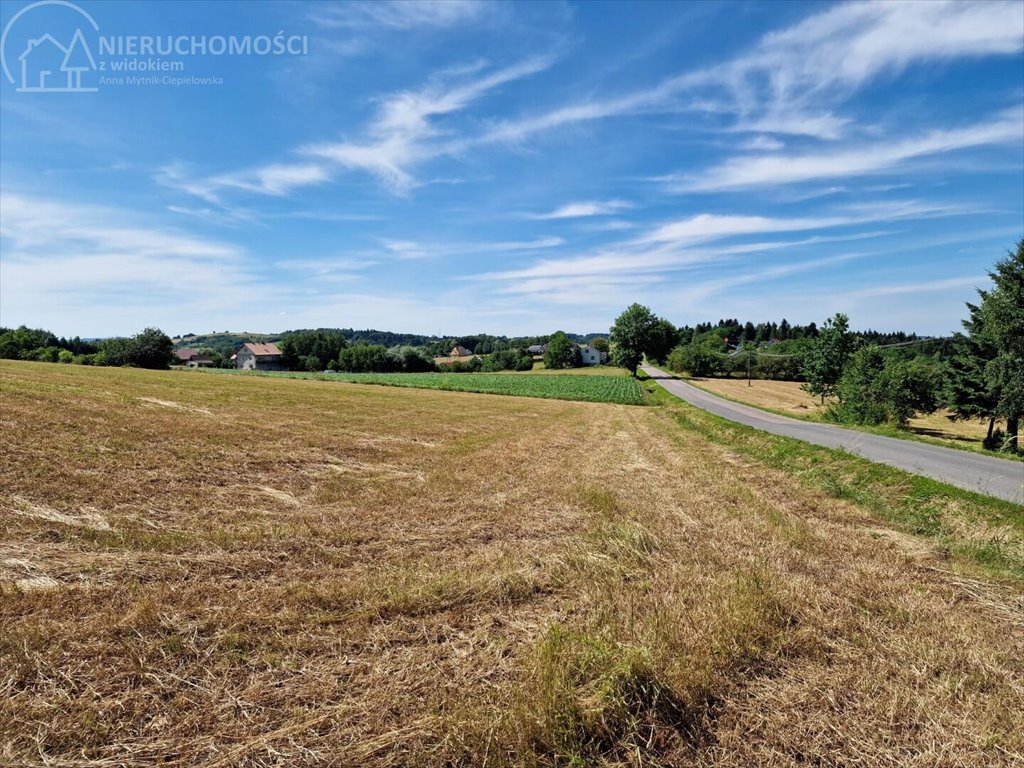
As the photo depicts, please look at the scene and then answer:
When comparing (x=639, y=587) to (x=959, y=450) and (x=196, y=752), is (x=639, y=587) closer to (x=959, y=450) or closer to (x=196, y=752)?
(x=196, y=752)

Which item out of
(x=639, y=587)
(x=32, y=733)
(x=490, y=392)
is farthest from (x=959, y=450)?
(x=490, y=392)

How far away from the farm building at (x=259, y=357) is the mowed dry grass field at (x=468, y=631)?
118 meters

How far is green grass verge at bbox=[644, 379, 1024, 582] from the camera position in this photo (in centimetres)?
748

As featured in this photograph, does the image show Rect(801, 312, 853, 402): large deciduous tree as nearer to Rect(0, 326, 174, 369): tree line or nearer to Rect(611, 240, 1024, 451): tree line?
Rect(611, 240, 1024, 451): tree line

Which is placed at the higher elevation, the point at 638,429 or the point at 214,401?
the point at 214,401

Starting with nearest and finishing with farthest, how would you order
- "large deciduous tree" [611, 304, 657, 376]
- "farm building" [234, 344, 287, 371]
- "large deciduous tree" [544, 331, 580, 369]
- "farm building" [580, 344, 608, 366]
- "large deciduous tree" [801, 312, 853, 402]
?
"large deciduous tree" [801, 312, 853, 402] < "large deciduous tree" [611, 304, 657, 376] < "farm building" [234, 344, 287, 371] < "large deciduous tree" [544, 331, 580, 369] < "farm building" [580, 344, 608, 366]

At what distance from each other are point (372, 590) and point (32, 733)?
103 inches

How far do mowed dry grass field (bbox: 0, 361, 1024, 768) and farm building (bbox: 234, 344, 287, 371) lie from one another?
4648 inches

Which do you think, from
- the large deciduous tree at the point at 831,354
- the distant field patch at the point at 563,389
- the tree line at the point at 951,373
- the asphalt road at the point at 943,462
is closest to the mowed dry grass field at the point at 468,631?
the asphalt road at the point at 943,462

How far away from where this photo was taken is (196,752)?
2.85 meters

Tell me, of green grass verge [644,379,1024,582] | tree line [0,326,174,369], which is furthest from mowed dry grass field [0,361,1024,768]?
tree line [0,326,174,369]

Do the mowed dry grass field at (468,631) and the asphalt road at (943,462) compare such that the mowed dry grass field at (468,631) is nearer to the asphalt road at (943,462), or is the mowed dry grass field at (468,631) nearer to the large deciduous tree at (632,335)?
the asphalt road at (943,462)

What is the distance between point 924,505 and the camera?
400 inches

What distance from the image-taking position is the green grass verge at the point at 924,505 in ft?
24.6
